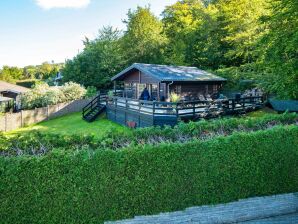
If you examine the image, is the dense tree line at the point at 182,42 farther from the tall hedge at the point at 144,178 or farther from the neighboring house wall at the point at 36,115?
the tall hedge at the point at 144,178

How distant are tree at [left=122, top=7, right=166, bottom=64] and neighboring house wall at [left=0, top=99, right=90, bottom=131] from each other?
1210cm

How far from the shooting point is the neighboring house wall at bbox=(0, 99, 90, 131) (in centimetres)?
2376

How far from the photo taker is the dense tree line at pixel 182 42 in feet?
95.5

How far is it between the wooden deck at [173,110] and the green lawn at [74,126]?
1426mm

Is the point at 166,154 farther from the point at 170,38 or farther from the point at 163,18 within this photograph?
the point at 163,18

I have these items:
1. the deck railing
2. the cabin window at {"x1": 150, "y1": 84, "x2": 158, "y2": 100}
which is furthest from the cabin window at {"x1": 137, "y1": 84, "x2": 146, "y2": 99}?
the deck railing

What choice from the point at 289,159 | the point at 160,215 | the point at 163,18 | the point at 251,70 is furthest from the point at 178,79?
the point at 163,18

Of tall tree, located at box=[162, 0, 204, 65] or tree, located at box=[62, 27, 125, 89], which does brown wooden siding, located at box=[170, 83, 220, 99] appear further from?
tree, located at box=[62, 27, 125, 89]

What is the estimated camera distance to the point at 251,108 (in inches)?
805

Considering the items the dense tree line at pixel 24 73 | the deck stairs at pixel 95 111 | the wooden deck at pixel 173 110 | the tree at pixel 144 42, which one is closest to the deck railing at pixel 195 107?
the wooden deck at pixel 173 110

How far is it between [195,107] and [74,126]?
37.0 feet

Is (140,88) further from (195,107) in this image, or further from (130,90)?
(195,107)

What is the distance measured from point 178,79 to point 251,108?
6.01 m

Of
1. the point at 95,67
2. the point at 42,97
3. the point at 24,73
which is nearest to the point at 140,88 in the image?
the point at 42,97
